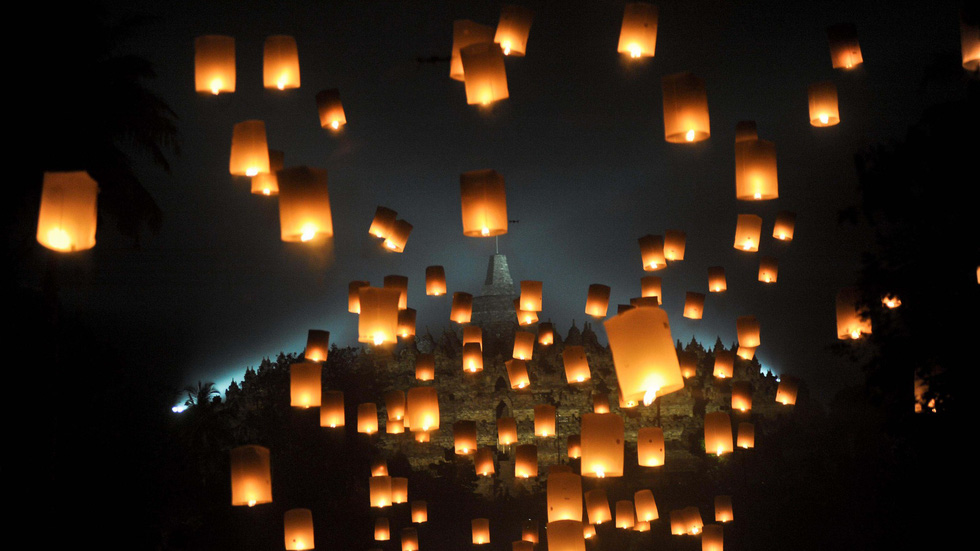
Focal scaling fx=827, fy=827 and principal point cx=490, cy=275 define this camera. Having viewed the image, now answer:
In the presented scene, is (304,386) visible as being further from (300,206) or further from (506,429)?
(506,429)

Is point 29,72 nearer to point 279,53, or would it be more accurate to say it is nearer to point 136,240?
point 136,240

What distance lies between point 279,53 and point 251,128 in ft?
2.20

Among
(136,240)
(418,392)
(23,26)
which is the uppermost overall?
(23,26)

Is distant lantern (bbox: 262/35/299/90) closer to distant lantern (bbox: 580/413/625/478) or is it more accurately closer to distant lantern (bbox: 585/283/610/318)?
distant lantern (bbox: 580/413/625/478)

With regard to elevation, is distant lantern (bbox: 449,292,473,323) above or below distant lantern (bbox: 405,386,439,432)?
above

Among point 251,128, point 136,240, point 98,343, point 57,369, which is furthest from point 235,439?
point 251,128

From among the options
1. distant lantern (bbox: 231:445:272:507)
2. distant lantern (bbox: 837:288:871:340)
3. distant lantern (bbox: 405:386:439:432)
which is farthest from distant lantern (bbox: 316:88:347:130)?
distant lantern (bbox: 837:288:871:340)

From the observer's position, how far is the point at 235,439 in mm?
22359

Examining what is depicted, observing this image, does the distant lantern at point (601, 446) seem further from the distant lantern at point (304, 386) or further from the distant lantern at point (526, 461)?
the distant lantern at point (526, 461)

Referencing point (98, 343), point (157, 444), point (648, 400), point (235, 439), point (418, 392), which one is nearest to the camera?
point (648, 400)

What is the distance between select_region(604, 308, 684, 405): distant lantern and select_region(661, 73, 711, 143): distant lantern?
201 cm

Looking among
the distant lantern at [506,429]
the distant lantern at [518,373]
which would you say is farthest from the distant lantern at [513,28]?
the distant lantern at [506,429]

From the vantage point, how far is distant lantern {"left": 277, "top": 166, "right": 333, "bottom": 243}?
20.5 feet

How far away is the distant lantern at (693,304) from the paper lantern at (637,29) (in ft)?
27.0
